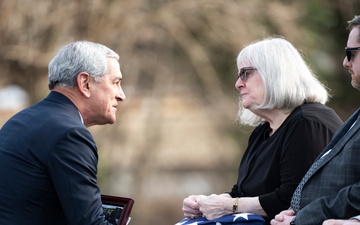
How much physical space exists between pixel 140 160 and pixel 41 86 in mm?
1929

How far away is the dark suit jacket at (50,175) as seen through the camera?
11.8 feet

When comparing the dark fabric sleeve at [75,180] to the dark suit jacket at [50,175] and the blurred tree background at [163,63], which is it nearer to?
the dark suit jacket at [50,175]

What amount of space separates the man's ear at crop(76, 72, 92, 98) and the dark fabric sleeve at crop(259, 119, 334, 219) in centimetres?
95

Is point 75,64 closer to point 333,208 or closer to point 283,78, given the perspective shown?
point 283,78

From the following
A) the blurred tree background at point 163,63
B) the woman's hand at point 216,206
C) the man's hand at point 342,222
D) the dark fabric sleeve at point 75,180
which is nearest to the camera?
the man's hand at point 342,222

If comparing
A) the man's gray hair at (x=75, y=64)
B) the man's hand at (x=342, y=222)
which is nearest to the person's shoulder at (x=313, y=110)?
the man's hand at (x=342, y=222)

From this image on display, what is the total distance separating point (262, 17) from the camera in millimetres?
10891

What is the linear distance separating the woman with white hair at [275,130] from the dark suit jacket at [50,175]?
0.73m

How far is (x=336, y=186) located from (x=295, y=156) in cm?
46

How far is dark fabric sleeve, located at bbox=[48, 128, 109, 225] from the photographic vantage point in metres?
3.59

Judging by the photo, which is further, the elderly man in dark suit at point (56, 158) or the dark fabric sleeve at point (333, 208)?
the elderly man in dark suit at point (56, 158)

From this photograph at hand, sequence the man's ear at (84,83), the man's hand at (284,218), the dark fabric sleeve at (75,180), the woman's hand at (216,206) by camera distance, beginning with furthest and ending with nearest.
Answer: the woman's hand at (216,206) < the man's ear at (84,83) < the man's hand at (284,218) < the dark fabric sleeve at (75,180)

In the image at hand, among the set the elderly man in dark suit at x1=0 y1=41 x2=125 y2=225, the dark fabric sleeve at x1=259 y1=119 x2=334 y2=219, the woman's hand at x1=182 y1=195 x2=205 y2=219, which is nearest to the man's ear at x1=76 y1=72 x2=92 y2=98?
the elderly man in dark suit at x1=0 y1=41 x2=125 y2=225

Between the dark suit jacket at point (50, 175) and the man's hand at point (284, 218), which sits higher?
the dark suit jacket at point (50, 175)
